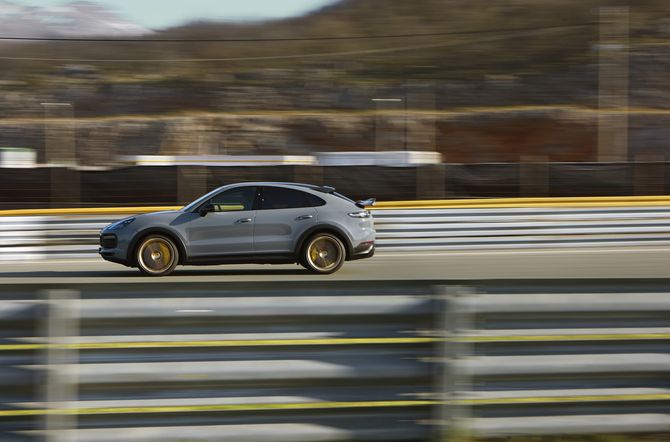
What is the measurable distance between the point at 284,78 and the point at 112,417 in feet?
183

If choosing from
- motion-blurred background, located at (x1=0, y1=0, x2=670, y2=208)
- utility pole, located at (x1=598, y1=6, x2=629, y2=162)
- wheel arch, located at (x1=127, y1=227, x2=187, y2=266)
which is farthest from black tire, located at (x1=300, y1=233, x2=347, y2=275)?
utility pole, located at (x1=598, y1=6, x2=629, y2=162)

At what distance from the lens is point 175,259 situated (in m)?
12.7

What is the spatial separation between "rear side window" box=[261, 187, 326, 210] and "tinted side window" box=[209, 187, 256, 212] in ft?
0.61

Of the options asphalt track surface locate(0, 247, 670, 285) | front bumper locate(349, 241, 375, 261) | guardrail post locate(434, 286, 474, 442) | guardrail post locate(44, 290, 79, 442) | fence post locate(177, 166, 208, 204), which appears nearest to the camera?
guardrail post locate(44, 290, 79, 442)

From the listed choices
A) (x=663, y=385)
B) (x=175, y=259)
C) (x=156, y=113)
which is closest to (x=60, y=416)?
(x=663, y=385)

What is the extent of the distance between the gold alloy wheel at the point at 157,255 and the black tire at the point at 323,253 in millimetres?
1838

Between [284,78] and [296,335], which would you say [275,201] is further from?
[284,78]

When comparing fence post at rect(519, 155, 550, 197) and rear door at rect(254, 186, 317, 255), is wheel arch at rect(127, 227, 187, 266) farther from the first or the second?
fence post at rect(519, 155, 550, 197)

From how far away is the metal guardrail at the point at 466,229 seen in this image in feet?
50.8

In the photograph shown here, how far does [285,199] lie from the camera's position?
12820mm

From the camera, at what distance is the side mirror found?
12.7 m

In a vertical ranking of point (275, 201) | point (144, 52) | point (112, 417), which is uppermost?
point (144, 52)

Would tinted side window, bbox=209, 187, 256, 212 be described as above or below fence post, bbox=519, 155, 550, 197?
below

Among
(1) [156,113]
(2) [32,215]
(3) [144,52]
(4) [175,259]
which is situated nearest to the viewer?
(4) [175,259]
